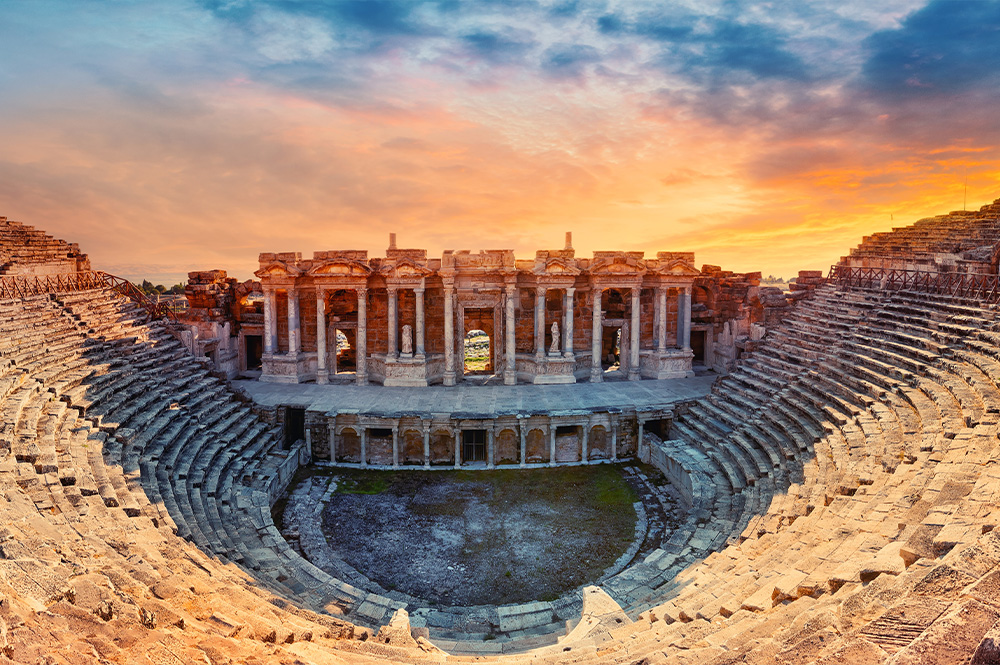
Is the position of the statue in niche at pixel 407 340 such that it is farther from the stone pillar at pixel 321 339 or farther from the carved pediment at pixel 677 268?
the carved pediment at pixel 677 268

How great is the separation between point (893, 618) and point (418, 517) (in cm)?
1399

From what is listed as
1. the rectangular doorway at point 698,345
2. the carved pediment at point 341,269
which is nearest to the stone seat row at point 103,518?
the carved pediment at point 341,269

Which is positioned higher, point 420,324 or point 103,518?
point 420,324

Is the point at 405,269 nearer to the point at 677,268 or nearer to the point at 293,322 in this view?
the point at 293,322

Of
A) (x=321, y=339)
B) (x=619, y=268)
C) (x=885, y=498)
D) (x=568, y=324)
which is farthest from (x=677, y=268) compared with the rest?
(x=885, y=498)

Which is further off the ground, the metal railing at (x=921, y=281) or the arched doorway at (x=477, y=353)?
the metal railing at (x=921, y=281)

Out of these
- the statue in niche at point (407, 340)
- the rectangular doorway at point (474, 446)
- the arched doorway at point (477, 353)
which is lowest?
the rectangular doorway at point (474, 446)

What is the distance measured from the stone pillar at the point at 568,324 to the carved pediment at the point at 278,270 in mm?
11620

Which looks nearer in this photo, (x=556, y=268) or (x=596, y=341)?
(x=556, y=268)

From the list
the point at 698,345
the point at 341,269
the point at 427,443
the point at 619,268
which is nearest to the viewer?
the point at 427,443

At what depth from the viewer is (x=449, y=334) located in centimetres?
2722

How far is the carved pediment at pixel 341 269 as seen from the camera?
2661 cm

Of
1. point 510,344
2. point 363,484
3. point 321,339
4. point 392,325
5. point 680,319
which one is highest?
point 680,319

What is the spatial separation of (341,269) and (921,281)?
2226 cm
